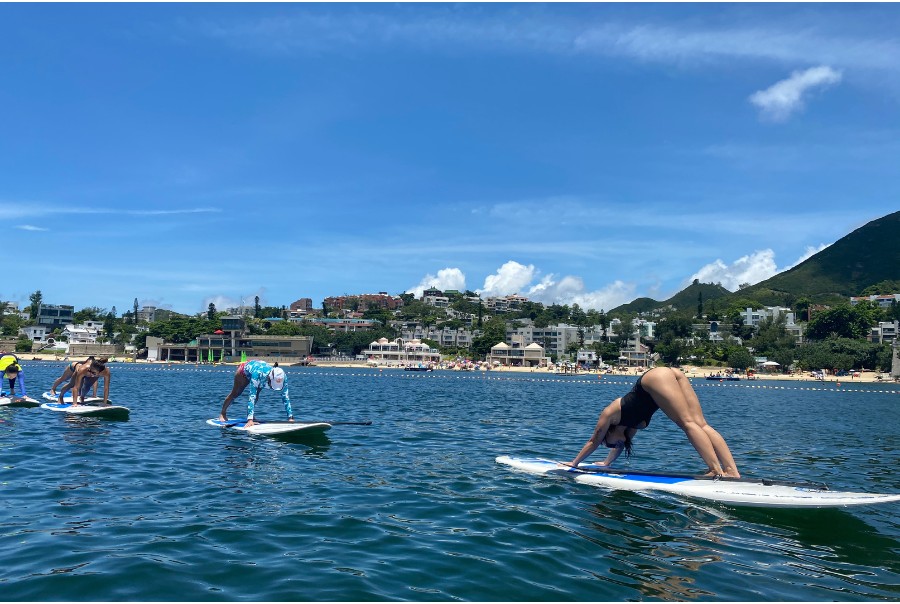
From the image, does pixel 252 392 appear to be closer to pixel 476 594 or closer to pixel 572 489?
pixel 572 489

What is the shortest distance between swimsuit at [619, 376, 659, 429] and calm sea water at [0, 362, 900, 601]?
176cm

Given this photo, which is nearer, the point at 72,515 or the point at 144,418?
the point at 72,515

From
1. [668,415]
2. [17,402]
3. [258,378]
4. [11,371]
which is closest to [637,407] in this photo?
[668,415]

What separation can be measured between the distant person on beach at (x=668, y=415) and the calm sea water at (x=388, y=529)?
1.44 m

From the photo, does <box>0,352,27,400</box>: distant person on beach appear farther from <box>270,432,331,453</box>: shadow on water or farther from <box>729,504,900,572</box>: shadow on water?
<box>729,504,900,572</box>: shadow on water

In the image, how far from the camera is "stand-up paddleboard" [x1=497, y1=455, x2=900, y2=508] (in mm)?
13008

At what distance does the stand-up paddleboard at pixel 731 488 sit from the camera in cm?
1301

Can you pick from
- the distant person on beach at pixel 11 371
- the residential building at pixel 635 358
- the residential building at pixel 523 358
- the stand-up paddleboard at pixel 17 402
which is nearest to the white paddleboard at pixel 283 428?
the stand-up paddleboard at pixel 17 402

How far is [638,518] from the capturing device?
12320 millimetres

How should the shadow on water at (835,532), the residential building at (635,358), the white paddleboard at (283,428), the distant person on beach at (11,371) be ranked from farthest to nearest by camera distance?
1. the residential building at (635,358)
2. the distant person on beach at (11,371)
3. the white paddleboard at (283,428)
4. the shadow on water at (835,532)

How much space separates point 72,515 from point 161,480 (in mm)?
3274

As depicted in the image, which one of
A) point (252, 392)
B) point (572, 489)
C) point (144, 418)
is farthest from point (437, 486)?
point (144, 418)

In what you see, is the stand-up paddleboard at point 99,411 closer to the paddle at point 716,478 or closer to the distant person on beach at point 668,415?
the paddle at point 716,478

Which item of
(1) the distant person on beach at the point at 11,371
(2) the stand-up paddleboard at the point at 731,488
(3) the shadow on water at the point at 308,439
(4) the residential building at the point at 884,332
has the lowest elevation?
(3) the shadow on water at the point at 308,439
